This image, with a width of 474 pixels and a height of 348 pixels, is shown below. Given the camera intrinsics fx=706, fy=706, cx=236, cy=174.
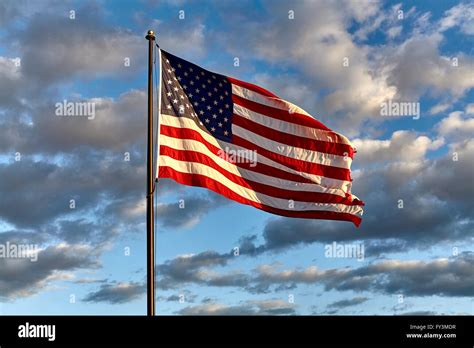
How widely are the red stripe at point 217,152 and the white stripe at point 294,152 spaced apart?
67 centimetres

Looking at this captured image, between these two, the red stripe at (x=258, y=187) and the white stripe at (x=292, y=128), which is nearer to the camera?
the red stripe at (x=258, y=187)

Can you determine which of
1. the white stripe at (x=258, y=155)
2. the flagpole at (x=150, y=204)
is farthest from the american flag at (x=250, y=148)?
the flagpole at (x=150, y=204)

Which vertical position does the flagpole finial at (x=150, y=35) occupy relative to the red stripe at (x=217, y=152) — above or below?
above

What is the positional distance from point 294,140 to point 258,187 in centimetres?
230

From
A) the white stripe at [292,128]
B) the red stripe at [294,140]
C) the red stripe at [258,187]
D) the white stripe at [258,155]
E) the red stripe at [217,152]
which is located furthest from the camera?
the white stripe at [292,128]

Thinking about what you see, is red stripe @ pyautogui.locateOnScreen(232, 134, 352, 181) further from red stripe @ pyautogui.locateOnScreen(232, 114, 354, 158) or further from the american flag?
red stripe @ pyautogui.locateOnScreen(232, 114, 354, 158)

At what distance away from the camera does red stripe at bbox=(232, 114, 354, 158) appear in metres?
22.7

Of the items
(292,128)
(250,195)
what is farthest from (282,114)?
(250,195)

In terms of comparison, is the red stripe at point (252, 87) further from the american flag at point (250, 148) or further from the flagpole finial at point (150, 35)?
the flagpole finial at point (150, 35)

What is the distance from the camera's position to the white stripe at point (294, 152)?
73.9 feet

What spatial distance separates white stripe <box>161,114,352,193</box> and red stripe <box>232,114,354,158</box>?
86cm

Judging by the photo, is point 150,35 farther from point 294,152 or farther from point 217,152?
point 294,152
